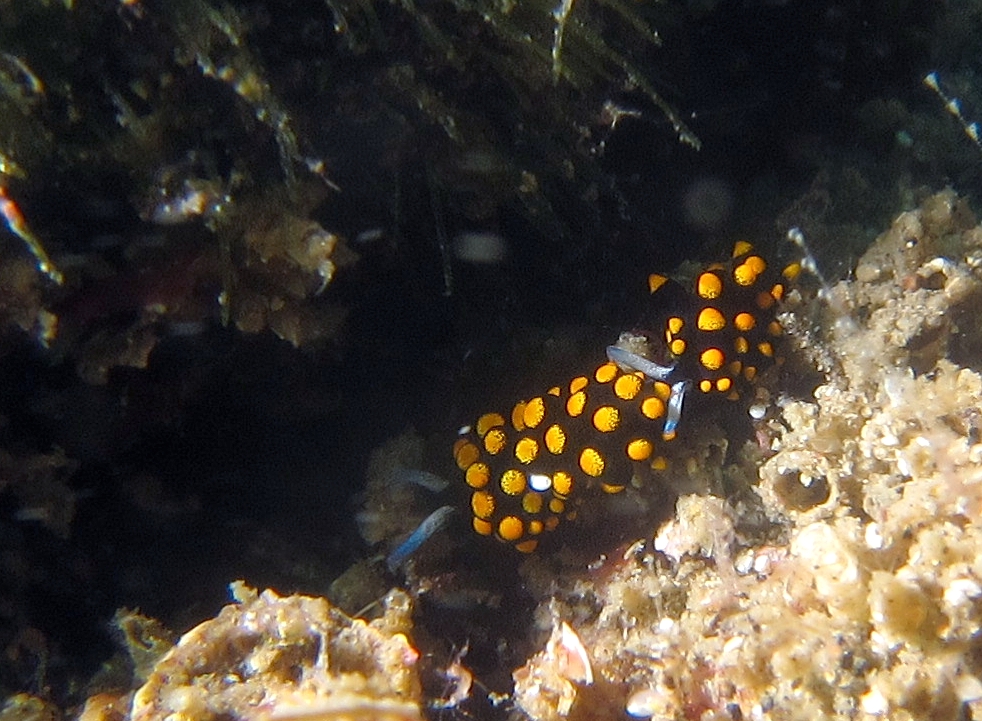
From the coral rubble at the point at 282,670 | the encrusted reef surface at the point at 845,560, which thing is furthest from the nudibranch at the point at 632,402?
the coral rubble at the point at 282,670

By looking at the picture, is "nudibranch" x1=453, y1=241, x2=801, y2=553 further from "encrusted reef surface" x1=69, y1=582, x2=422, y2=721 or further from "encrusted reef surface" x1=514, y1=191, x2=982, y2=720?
"encrusted reef surface" x1=69, y1=582, x2=422, y2=721

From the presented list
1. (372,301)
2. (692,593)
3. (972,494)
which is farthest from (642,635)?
(372,301)

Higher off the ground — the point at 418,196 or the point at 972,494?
the point at 972,494

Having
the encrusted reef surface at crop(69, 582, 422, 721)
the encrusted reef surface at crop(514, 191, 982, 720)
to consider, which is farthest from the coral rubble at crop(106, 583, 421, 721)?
the encrusted reef surface at crop(514, 191, 982, 720)

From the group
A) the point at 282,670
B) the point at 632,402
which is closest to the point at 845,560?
the point at 632,402

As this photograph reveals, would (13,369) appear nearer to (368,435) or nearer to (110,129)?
(110,129)

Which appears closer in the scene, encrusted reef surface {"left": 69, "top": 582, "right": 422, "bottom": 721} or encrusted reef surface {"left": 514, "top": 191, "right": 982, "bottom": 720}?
encrusted reef surface {"left": 514, "top": 191, "right": 982, "bottom": 720}
